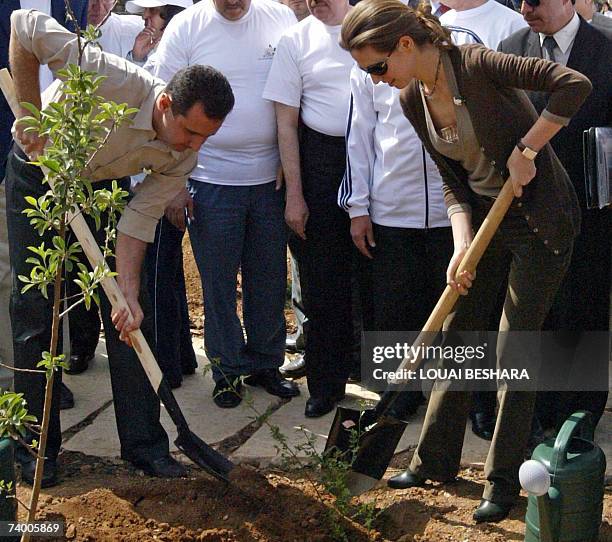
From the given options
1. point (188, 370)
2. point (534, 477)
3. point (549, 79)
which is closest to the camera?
point (534, 477)

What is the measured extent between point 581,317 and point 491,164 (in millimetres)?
1181

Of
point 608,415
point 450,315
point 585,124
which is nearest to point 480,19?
point 585,124

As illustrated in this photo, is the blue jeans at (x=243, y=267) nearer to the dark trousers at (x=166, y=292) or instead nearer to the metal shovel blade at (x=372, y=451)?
the dark trousers at (x=166, y=292)

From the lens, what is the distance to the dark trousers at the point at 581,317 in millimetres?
4547

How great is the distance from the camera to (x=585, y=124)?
14.4 ft

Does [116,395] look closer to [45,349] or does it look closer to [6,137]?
[45,349]

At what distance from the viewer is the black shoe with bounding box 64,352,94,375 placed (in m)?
5.69

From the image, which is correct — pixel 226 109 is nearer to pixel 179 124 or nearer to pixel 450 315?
pixel 179 124

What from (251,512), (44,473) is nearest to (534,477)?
(251,512)

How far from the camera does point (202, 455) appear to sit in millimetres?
4203

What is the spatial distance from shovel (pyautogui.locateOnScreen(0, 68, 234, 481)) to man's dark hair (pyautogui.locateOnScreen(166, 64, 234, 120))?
58 centimetres

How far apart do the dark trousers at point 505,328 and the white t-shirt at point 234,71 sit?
1396 millimetres

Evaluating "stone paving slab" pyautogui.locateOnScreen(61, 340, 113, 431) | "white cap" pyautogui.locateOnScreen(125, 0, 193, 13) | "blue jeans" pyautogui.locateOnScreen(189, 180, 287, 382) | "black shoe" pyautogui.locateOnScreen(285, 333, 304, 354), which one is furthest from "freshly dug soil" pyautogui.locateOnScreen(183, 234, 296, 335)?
"white cap" pyautogui.locateOnScreen(125, 0, 193, 13)

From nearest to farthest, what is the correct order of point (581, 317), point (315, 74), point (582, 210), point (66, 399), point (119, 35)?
1. point (582, 210)
2. point (581, 317)
3. point (315, 74)
4. point (66, 399)
5. point (119, 35)
